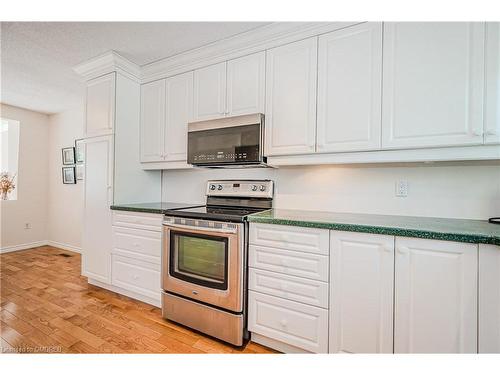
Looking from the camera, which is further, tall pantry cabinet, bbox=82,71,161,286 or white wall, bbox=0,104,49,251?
white wall, bbox=0,104,49,251

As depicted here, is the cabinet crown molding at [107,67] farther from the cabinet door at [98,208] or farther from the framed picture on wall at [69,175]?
the framed picture on wall at [69,175]

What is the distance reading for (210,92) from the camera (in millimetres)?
2244

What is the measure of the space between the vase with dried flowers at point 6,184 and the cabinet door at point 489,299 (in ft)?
19.0

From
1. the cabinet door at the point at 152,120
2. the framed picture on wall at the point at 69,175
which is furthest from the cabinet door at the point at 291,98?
the framed picture on wall at the point at 69,175

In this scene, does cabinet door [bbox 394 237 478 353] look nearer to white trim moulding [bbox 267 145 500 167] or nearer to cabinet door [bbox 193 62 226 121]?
white trim moulding [bbox 267 145 500 167]

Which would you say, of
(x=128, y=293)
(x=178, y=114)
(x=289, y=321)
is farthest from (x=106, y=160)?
(x=289, y=321)

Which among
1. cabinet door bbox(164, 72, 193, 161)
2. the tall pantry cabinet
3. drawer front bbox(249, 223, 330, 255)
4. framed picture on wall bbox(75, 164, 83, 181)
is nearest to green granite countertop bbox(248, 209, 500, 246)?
drawer front bbox(249, 223, 330, 255)

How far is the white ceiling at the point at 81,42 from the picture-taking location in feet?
6.35

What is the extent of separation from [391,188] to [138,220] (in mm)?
2261

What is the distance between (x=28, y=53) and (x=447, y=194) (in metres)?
3.95

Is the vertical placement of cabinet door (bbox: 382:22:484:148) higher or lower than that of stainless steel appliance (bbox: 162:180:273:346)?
higher

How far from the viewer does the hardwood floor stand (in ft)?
5.42

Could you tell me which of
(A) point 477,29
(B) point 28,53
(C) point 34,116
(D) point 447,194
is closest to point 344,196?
(D) point 447,194

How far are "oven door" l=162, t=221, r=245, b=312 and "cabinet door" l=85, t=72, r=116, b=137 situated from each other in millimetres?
1415
